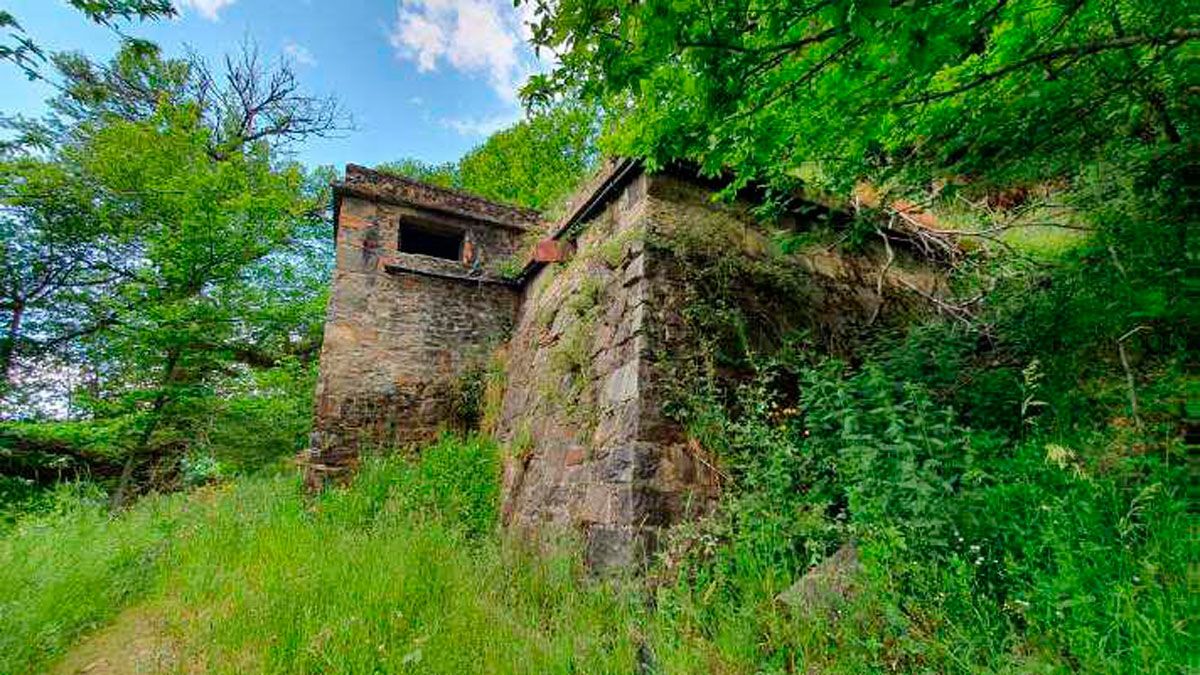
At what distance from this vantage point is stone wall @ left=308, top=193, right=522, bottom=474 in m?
6.93

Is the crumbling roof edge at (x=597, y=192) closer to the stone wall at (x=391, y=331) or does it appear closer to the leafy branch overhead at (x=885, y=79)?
the leafy branch overhead at (x=885, y=79)

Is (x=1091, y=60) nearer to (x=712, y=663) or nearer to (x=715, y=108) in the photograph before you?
(x=715, y=108)

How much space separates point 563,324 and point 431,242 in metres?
5.07

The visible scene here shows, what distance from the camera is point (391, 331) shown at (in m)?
7.46

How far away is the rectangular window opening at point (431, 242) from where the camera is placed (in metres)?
8.59

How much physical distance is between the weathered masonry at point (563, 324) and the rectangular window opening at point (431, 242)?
0.04 m

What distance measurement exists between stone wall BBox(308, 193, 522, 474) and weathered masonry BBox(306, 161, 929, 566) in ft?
0.07

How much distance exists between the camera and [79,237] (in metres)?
9.55

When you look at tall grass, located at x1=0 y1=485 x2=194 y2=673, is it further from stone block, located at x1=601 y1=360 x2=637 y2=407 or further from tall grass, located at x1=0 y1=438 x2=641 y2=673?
stone block, located at x1=601 y1=360 x2=637 y2=407

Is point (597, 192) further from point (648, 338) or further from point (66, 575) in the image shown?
point (66, 575)

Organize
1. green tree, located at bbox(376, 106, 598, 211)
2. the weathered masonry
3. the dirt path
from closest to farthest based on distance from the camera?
the dirt path, the weathered masonry, green tree, located at bbox(376, 106, 598, 211)

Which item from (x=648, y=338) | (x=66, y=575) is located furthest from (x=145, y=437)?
(x=648, y=338)

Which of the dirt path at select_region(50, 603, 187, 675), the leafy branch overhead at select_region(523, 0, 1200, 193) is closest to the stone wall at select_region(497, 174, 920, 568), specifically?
the leafy branch overhead at select_region(523, 0, 1200, 193)

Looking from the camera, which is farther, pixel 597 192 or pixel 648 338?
pixel 597 192
